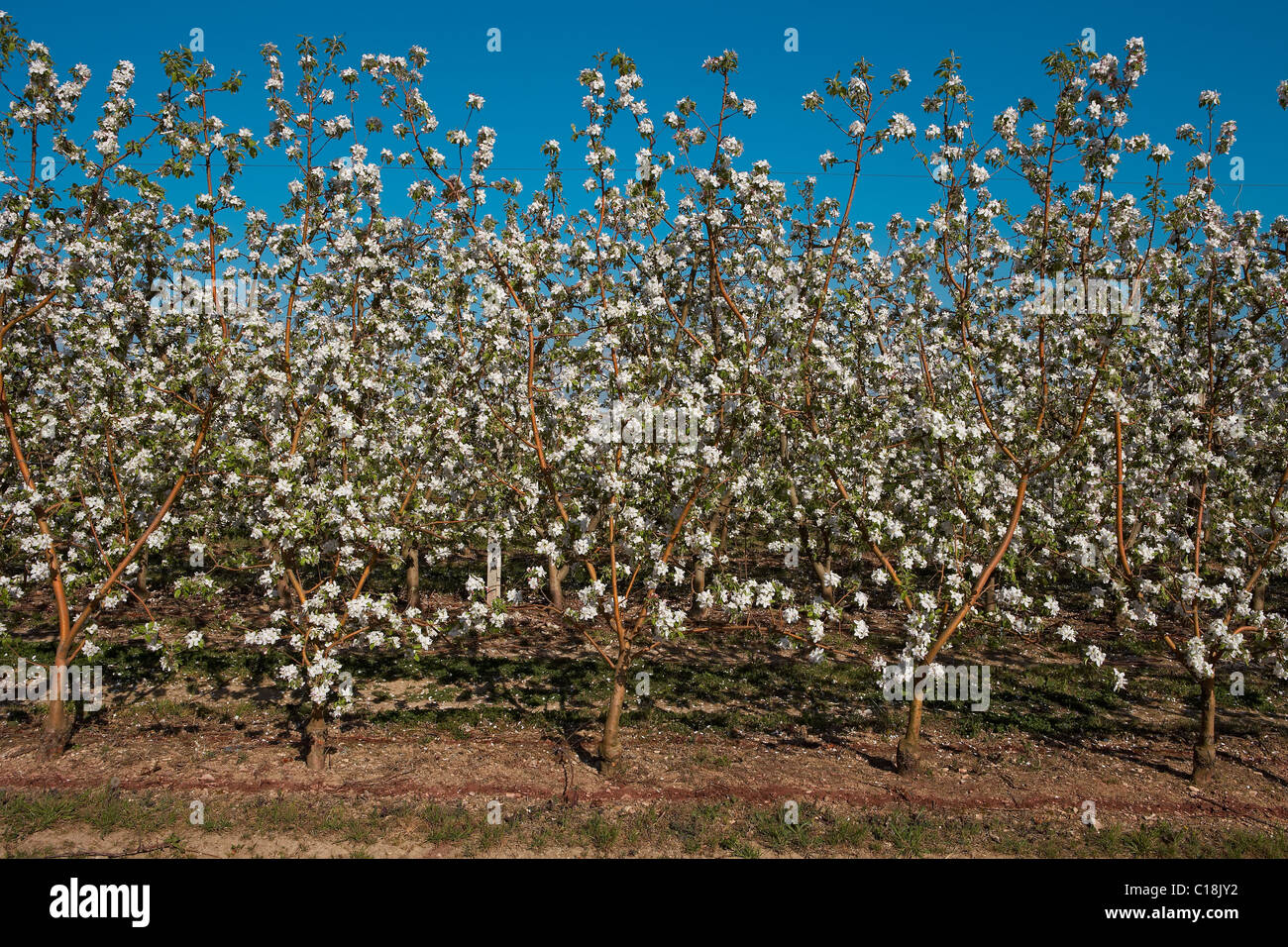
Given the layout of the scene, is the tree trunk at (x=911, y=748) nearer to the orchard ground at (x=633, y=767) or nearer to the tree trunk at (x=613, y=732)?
the orchard ground at (x=633, y=767)

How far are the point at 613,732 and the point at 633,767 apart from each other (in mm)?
753

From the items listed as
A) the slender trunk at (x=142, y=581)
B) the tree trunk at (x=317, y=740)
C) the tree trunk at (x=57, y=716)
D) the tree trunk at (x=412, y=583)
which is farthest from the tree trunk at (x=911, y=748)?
the slender trunk at (x=142, y=581)

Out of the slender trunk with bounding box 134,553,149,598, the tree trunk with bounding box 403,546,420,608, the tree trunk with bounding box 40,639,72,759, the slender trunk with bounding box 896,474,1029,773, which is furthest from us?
the slender trunk with bounding box 134,553,149,598

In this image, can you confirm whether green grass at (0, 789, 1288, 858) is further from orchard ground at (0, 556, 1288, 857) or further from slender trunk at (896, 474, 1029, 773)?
slender trunk at (896, 474, 1029, 773)

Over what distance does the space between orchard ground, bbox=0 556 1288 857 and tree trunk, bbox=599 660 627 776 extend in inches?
10.5

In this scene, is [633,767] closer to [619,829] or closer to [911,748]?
[619,829]

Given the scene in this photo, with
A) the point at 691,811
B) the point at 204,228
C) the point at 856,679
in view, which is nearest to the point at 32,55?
the point at 204,228

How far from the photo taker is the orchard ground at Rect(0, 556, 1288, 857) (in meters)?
8.59

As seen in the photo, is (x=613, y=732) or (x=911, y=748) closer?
(x=613, y=732)

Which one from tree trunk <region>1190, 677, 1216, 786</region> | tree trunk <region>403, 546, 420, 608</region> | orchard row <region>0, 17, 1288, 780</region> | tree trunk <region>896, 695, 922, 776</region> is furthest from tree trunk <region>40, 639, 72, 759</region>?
tree trunk <region>1190, 677, 1216, 786</region>

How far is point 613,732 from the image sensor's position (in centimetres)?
1004

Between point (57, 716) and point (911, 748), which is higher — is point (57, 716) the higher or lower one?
the higher one

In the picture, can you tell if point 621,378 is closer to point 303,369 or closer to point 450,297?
point 450,297

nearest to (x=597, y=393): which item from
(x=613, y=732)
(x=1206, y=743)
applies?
(x=613, y=732)
